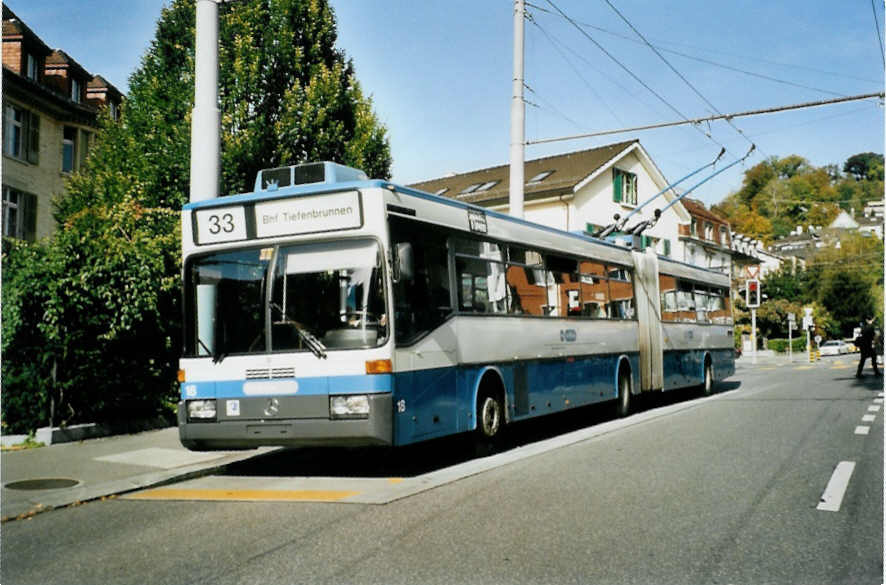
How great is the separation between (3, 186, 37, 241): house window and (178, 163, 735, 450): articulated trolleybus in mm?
22124

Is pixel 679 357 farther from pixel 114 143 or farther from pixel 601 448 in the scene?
pixel 114 143

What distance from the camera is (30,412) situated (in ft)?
36.9

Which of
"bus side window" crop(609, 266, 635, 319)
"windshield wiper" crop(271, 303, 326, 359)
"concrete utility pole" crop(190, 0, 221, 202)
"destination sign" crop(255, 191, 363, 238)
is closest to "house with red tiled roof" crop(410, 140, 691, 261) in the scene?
"bus side window" crop(609, 266, 635, 319)

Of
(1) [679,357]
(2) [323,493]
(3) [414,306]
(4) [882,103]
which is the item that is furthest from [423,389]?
(4) [882,103]

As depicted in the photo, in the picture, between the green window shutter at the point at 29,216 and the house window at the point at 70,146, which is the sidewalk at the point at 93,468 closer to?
the green window shutter at the point at 29,216

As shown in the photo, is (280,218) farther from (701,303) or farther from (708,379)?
(708,379)

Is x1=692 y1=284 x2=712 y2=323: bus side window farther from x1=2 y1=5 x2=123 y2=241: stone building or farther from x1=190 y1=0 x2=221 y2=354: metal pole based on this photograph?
x1=2 y1=5 x2=123 y2=241: stone building

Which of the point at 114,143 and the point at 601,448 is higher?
the point at 114,143

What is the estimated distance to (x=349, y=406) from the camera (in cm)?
835

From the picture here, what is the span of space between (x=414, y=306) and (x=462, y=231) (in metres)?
1.60

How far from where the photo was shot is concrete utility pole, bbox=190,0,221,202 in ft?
35.7

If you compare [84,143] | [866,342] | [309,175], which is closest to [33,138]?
[84,143]

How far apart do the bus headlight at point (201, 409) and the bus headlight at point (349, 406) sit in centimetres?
137

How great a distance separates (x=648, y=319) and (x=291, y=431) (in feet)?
32.7
